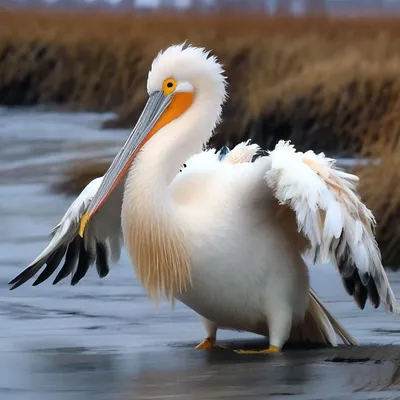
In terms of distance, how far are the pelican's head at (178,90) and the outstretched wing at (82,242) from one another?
1.06 feet

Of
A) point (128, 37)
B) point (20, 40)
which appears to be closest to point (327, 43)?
point (128, 37)

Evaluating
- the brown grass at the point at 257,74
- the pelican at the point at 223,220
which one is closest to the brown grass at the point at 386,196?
the brown grass at the point at 257,74

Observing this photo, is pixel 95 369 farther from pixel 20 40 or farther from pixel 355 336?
pixel 20 40

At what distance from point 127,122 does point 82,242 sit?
14131 millimetres

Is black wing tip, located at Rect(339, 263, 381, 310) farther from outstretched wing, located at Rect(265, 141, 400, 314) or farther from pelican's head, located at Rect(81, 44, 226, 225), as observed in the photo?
pelican's head, located at Rect(81, 44, 226, 225)

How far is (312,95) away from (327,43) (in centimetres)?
751

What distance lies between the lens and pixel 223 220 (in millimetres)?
7320

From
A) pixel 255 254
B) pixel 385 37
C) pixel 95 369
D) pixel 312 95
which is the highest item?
pixel 385 37

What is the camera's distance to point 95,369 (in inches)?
272

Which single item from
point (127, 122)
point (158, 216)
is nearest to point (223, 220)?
point (158, 216)

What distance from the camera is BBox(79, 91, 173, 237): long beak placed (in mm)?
7574

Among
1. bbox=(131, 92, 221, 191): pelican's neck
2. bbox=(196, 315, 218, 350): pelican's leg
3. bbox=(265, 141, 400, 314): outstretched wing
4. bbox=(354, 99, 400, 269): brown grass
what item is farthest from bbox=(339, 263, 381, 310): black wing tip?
bbox=(354, 99, 400, 269): brown grass

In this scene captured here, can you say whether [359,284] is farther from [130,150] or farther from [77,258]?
[77,258]

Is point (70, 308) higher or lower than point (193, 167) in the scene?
lower
